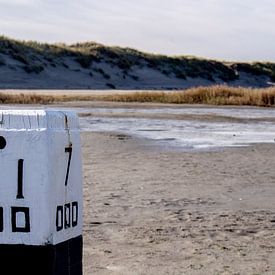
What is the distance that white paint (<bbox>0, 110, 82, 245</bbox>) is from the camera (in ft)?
7.81

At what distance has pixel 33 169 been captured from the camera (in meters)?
2.38

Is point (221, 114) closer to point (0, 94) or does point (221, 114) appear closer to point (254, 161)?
point (0, 94)

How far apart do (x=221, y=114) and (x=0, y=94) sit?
37.9ft

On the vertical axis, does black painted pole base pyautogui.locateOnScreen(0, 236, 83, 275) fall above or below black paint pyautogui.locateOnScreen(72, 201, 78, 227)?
below

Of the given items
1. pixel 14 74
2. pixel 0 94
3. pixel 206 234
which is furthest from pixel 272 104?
pixel 206 234

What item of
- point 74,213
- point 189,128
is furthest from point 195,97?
point 74,213

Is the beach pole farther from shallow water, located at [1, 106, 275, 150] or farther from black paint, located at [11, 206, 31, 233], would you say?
shallow water, located at [1, 106, 275, 150]

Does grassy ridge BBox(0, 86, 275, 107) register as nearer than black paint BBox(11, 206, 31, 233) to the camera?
No

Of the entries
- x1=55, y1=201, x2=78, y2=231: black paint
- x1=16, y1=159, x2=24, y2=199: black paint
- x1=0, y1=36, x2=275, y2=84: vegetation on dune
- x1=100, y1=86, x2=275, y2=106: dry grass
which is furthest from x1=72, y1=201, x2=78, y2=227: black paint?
x1=0, y1=36, x2=275, y2=84: vegetation on dune

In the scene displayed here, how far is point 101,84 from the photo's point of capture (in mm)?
59250

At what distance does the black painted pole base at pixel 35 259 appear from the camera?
2420 millimetres

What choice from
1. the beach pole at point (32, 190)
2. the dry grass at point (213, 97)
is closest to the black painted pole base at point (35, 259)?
the beach pole at point (32, 190)

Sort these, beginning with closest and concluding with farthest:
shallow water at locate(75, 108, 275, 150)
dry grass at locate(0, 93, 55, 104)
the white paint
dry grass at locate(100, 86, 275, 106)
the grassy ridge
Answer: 1. the white paint
2. shallow water at locate(75, 108, 275, 150)
3. dry grass at locate(0, 93, 55, 104)
4. the grassy ridge
5. dry grass at locate(100, 86, 275, 106)

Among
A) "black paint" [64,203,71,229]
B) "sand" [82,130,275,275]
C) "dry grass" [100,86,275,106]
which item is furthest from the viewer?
"dry grass" [100,86,275,106]
